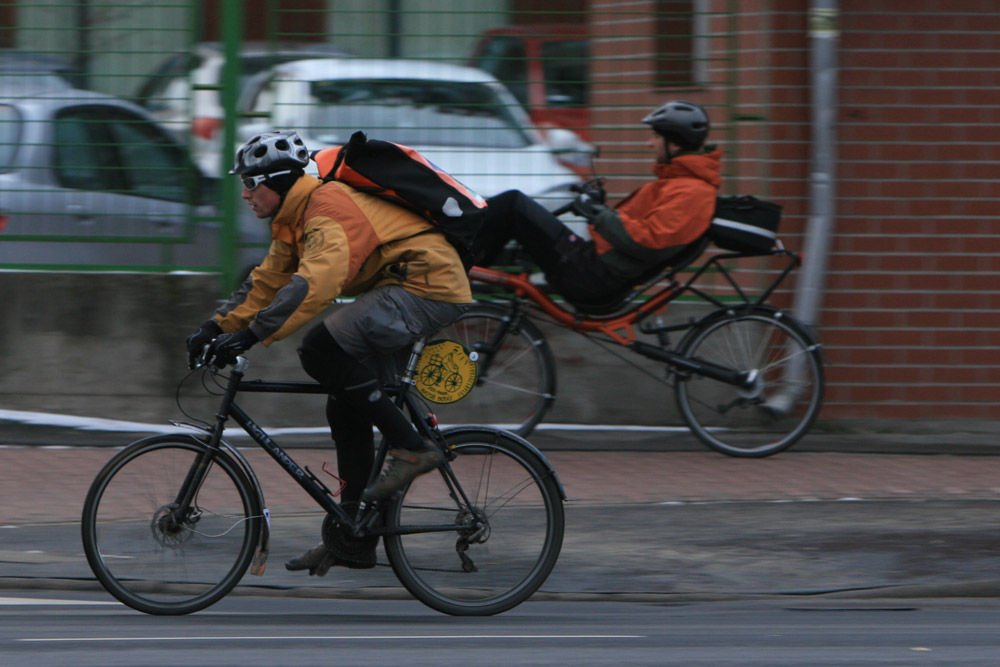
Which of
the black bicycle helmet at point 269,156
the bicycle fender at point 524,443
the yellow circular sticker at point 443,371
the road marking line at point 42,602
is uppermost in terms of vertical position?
the black bicycle helmet at point 269,156

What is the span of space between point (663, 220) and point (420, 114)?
1.79 metres

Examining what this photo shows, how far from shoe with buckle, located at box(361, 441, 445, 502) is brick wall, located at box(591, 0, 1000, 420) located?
4122 millimetres

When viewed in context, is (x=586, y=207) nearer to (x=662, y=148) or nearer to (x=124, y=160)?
(x=662, y=148)

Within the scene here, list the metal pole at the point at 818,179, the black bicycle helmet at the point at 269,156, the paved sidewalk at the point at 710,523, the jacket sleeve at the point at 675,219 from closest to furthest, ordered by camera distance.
Answer: the black bicycle helmet at the point at 269,156
the paved sidewalk at the point at 710,523
the jacket sleeve at the point at 675,219
the metal pole at the point at 818,179

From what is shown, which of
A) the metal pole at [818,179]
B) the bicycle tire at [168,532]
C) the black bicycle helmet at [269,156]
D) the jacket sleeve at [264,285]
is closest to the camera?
the black bicycle helmet at [269,156]

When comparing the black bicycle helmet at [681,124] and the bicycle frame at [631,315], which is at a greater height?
the black bicycle helmet at [681,124]

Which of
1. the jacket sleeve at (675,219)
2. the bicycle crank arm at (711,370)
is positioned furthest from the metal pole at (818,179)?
the jacket sleeve at (675,219)

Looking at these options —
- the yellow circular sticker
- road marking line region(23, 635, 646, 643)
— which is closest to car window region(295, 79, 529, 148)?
the yellow circular sticker

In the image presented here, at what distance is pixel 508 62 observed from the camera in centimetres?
1015

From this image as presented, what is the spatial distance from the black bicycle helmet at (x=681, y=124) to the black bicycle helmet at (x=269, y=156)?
3.59 metres

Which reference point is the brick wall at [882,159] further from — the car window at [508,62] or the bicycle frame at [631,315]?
the bicycle frame at [631,315]

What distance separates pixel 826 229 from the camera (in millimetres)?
9859

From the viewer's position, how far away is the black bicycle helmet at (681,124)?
9.28 m

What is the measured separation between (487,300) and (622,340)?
0.77 metres
